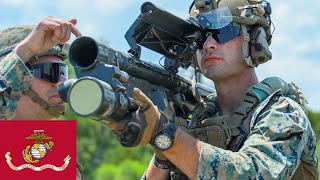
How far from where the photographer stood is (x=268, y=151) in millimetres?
6383

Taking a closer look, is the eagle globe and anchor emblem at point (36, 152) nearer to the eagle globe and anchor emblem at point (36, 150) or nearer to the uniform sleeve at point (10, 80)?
the eagle globe and anchor emblem at point (36, 150)

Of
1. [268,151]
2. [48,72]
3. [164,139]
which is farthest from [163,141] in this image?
[48,72]

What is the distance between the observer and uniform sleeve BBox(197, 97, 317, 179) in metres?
6.22

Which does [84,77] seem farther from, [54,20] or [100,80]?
[54,20]

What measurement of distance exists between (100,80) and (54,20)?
1425 mm

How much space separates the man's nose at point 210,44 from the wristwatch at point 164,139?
3.89ft

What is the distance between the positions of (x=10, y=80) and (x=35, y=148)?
0.91m

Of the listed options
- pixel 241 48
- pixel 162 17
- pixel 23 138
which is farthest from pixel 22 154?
pixel 241 48

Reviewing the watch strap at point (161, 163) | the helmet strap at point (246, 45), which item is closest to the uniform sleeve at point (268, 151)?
the helmet strap at point (246, 45)

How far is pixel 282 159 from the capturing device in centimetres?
640

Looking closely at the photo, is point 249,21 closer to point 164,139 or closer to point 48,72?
point 164,139

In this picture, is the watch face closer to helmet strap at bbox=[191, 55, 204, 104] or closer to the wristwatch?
the wristwatch

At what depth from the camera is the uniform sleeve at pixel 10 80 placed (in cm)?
736

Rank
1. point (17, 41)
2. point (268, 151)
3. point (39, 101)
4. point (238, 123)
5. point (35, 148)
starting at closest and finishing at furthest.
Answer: point (268, 151)
point (35, 148)
point (238, 123)
point (39, 101)
point (17, 41)
